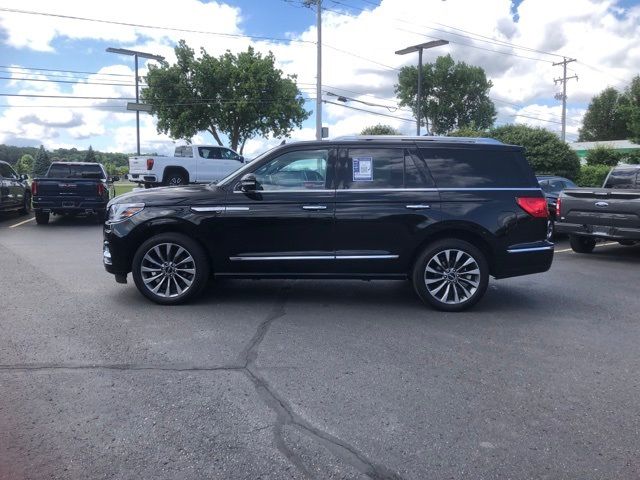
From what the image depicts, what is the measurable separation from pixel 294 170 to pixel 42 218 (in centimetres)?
1163

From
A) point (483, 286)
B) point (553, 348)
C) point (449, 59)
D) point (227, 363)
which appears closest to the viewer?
point (227, 363)

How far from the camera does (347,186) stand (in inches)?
251

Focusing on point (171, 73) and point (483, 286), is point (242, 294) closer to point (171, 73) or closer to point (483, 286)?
point (483, 286)

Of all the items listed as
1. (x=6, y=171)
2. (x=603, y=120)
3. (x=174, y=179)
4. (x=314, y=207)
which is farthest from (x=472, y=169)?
(x=603, y=120)

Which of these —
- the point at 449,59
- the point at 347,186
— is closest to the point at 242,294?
the point at 347,186

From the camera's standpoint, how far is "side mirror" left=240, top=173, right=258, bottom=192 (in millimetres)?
6129

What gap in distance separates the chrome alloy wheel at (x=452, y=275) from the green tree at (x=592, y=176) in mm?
20364

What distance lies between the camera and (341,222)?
248 inches

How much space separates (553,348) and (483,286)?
1.29 metres

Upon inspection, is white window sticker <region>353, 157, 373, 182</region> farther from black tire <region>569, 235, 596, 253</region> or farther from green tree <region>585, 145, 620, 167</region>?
green tree <region>585, 145, 620, 167</region>

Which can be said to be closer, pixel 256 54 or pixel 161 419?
pixel 161 419

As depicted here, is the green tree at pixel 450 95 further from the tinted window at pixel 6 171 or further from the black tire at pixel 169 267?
the black tire at pixel 169 267

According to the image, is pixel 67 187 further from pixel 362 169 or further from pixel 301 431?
pixel 301 431

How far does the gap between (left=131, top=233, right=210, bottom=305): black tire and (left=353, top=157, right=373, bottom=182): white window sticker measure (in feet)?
6.37
